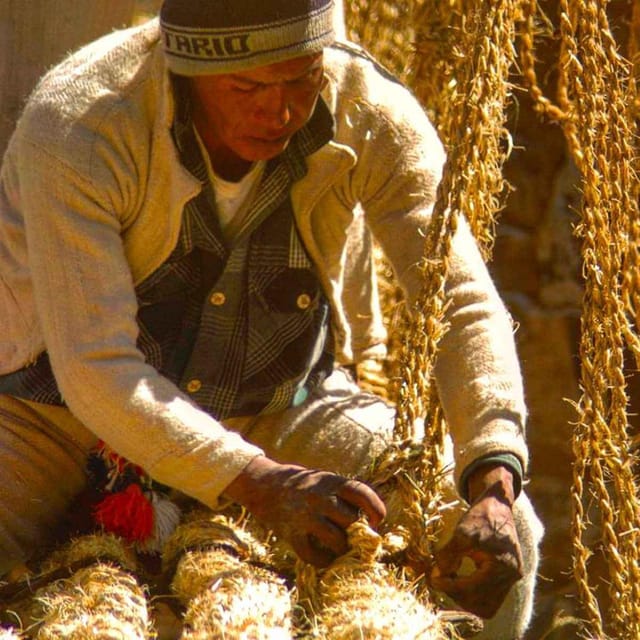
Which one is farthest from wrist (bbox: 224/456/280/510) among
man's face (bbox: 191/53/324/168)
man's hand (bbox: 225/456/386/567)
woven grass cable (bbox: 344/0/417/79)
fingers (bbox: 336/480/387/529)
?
woven grass cable (bbox: 344/0/417/79)

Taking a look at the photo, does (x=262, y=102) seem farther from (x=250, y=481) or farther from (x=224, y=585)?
(x=224, y=585)

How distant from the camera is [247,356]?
7.84ft

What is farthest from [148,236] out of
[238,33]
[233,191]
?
[238,33]

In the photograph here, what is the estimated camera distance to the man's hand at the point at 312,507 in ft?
6.37

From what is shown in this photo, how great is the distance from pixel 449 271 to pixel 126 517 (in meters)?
0.67

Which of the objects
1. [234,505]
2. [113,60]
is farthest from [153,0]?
[234,505]

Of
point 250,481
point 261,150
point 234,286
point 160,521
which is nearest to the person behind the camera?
point 250,481

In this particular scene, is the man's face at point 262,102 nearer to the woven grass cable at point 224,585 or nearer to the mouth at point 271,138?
the mouth at point 271,138

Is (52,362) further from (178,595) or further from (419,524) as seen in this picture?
(419,524)

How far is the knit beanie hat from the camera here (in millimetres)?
2016

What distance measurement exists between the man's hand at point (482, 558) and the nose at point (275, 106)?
612 mm

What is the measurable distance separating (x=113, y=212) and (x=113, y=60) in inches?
9.6

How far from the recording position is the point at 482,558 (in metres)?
1.92

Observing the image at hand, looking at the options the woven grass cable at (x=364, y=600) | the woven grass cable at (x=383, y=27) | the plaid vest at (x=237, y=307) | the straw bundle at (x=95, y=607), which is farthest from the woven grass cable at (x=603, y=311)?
the woven grass cable at (x=383, y=27)
